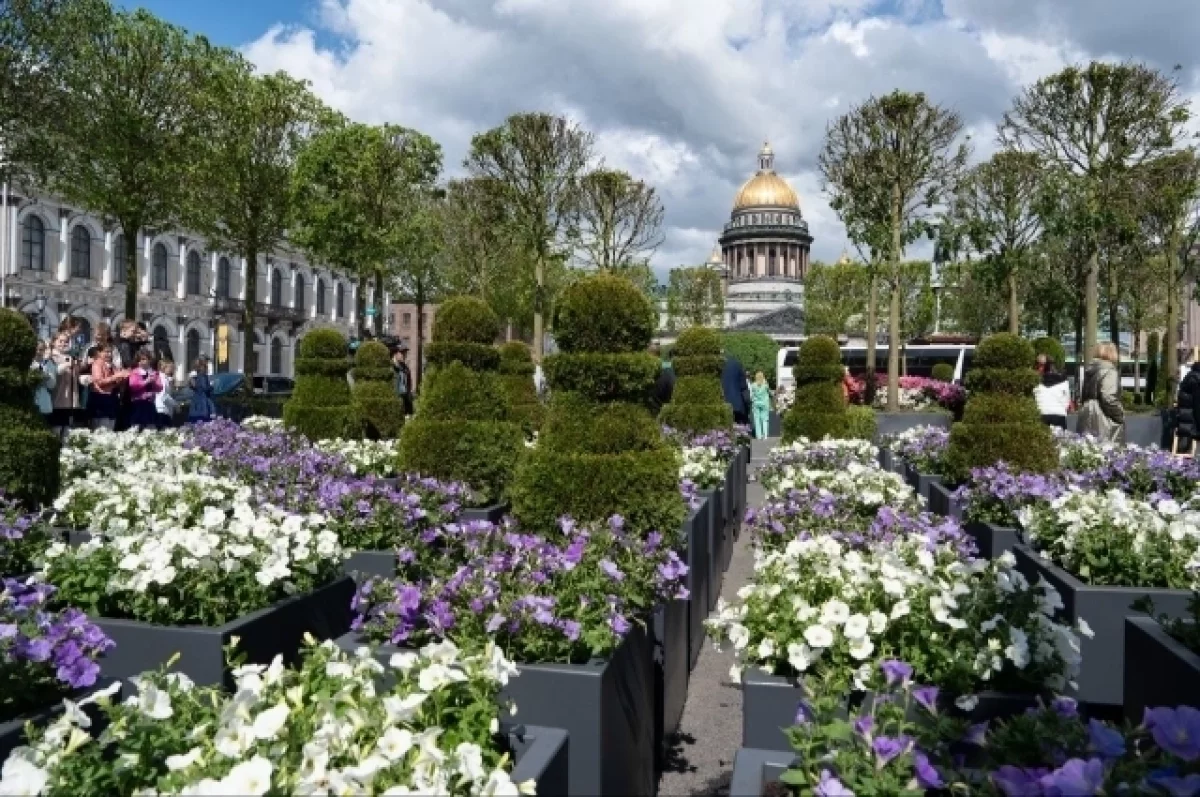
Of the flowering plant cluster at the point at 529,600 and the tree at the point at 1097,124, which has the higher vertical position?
→ the tree at the point at 1097,124

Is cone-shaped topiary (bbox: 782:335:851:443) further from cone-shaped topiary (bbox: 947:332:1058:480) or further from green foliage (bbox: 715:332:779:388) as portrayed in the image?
green foliage (bbox: 715:332:779:388)

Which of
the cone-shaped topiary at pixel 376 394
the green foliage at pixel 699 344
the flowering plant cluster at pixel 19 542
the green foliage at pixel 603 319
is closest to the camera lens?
the flowering plant cluster at pixel 19 542

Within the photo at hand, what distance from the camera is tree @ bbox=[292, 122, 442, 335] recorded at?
24906 mm

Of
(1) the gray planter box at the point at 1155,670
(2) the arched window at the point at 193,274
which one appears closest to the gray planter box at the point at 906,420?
(1) the gray planter box at the point at 1155,670

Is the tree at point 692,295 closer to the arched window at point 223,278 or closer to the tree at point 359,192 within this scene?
the arched window at point 223,278

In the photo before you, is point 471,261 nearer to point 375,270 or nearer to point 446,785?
point 375,270

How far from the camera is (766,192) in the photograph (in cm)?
11219

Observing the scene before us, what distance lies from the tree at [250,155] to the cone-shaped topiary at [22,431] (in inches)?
740

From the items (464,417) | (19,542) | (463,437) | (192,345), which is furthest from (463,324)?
(192,345)

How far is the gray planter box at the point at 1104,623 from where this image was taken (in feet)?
13.9

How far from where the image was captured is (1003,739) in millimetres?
2166

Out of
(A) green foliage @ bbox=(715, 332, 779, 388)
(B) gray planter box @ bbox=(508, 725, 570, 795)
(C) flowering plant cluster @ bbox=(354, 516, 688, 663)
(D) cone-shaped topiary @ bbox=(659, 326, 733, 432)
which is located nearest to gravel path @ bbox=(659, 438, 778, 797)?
(C) flowering plant cluster @ bbox=(354, 516, 688, 663)

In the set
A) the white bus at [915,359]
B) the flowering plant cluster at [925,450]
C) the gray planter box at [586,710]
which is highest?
the white bus at [915,359]

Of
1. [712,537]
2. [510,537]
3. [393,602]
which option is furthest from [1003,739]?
[712,537]
